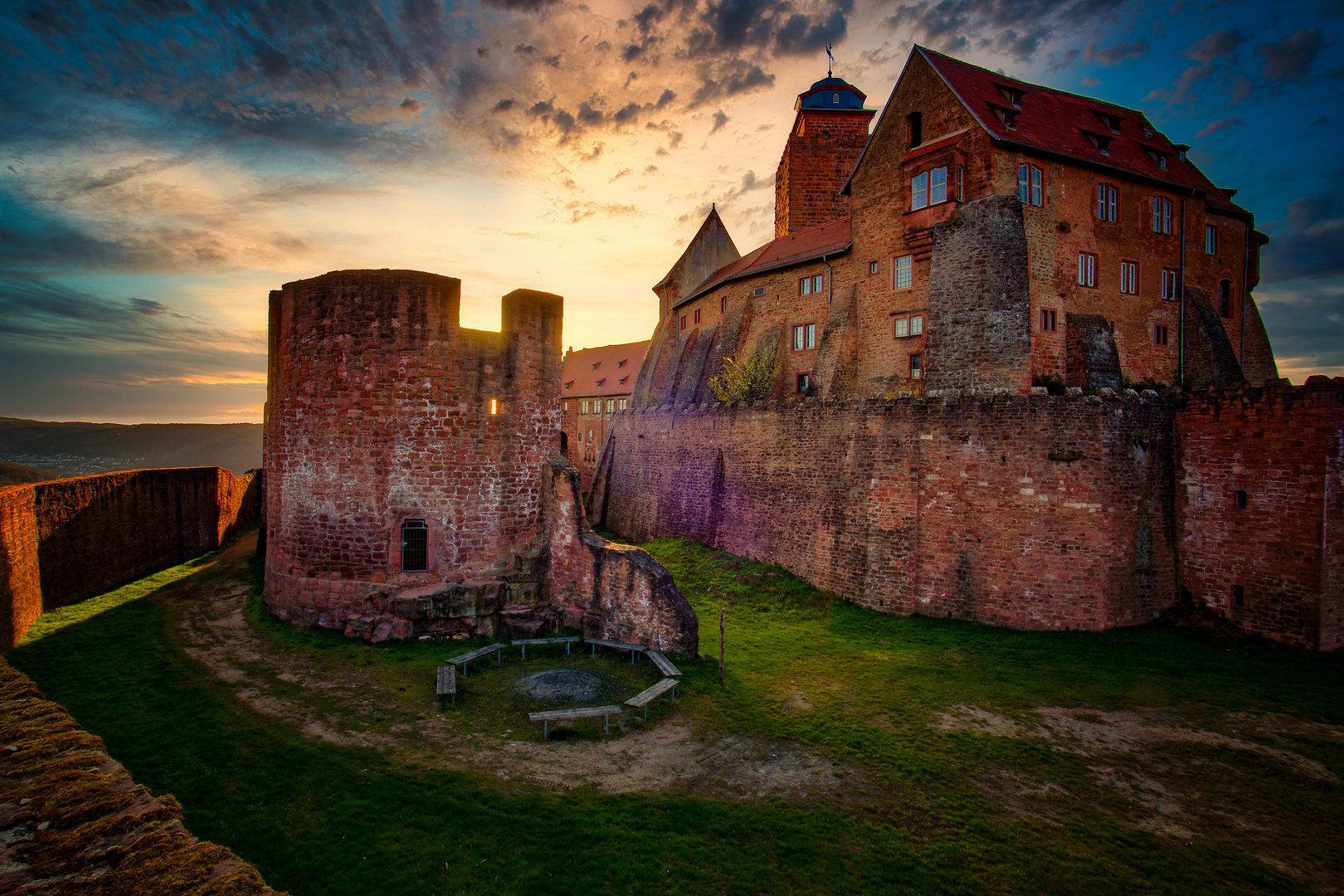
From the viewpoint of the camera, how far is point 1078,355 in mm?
21500

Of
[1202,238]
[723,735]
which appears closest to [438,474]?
[723,735]

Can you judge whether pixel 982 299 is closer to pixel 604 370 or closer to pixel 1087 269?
pixel 1087 269

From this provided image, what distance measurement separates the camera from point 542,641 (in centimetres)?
1318

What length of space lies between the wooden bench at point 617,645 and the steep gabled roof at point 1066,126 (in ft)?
67.5

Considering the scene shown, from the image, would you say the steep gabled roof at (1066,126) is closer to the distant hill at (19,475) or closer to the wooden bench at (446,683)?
the wooden bench at (446,683)

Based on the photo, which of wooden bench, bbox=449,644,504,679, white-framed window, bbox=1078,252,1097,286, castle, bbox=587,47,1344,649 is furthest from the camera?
white-framed window, bbox=1078,252,1097,286

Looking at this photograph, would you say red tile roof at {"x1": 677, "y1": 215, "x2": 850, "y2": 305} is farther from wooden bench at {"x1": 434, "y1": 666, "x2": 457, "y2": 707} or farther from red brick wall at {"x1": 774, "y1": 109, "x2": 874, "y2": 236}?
wooden bench at {"x1": 434, "y1": 666, "x2": 457, "y2": 707}

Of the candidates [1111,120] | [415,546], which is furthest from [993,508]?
[1111,120]

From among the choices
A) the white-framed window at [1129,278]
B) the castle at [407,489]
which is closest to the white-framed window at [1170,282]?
the white-framed window at [1129,278]

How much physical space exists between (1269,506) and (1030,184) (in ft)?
42.1

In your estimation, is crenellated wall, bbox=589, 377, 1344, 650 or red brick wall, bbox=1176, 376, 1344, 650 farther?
crenellated wall, bbox=589, 377, 1344, 650

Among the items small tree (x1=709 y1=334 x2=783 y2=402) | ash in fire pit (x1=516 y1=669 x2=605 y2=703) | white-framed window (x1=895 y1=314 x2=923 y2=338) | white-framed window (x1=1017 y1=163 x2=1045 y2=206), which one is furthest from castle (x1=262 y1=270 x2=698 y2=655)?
white-framed window (x1=1017 y1=163 x2=1045 y2=206)

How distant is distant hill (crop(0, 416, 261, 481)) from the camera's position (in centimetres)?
6669

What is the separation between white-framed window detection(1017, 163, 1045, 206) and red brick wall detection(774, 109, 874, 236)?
45.1ft
